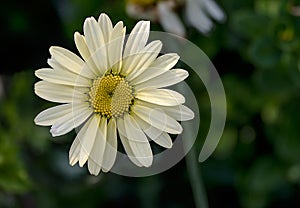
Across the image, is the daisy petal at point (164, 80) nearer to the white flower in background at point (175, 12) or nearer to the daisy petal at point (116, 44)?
the daisy petal at point (116, 44)

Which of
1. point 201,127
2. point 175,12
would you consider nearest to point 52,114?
point 175,12

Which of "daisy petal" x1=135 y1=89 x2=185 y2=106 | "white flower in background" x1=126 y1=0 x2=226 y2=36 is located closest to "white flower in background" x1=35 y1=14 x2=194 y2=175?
"daisy petal" x1=135 y1=89 x2=185 y2=106

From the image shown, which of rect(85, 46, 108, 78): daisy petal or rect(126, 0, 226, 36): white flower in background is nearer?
rect(85, 46, 108, 78): daisy petal

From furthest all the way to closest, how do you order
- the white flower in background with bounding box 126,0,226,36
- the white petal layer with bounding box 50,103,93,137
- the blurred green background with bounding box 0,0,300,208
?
the blurred green background with bounding box 0,0,300,208 < the white flower in background with bounding box 126,0,226,36 < the white petal layer with bounding box 50,103,93,137

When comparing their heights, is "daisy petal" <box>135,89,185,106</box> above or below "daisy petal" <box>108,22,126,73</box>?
below

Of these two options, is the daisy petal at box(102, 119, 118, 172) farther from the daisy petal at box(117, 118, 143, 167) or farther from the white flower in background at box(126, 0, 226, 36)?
the white flower in background at box(126, 0, 226, 36)

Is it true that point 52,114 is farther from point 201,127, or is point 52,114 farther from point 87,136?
point 201,127

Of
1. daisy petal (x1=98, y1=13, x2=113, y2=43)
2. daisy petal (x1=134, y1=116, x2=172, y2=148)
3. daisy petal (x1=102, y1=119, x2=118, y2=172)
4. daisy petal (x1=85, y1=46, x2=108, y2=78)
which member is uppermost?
daisy petal (x1=98, y1=13, x2=113, y2=43)
